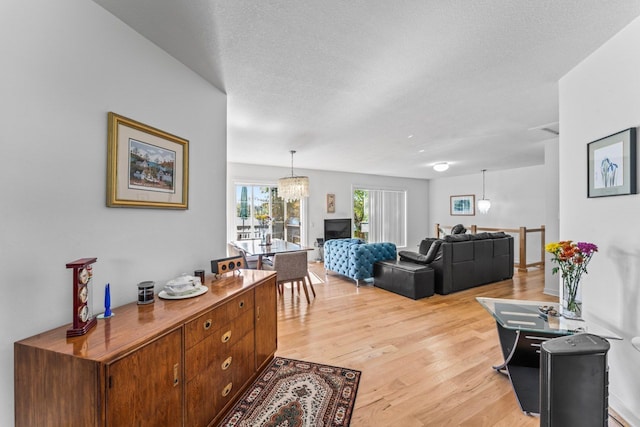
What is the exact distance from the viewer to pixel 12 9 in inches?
43.9

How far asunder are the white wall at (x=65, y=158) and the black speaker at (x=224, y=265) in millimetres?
301

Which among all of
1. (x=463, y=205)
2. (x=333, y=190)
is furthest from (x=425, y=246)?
(x=463, y=205)

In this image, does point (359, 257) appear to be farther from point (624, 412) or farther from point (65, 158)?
point (65, 158)

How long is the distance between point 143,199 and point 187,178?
0.41 m

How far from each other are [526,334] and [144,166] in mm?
3102

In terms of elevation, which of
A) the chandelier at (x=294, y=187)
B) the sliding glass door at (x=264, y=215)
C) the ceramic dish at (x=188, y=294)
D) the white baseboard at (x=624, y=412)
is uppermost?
the chandelier at (x=294, y=187)

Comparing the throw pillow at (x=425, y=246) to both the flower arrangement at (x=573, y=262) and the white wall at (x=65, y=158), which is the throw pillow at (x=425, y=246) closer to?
the flower arrangement at (x=573, y=262)

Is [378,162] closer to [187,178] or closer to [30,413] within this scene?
[187,178]

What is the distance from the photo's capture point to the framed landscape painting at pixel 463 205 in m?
8.05

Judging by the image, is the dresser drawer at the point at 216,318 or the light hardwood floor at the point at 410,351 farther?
the light hardwood floor at the point at 410,351

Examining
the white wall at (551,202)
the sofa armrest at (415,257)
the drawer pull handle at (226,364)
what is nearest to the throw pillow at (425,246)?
the sofa armrest at (415,257)

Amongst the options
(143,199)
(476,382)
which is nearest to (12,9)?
(143,199)

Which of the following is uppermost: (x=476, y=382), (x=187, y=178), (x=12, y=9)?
(x=12, y=9)

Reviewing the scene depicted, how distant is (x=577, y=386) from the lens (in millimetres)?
1164
